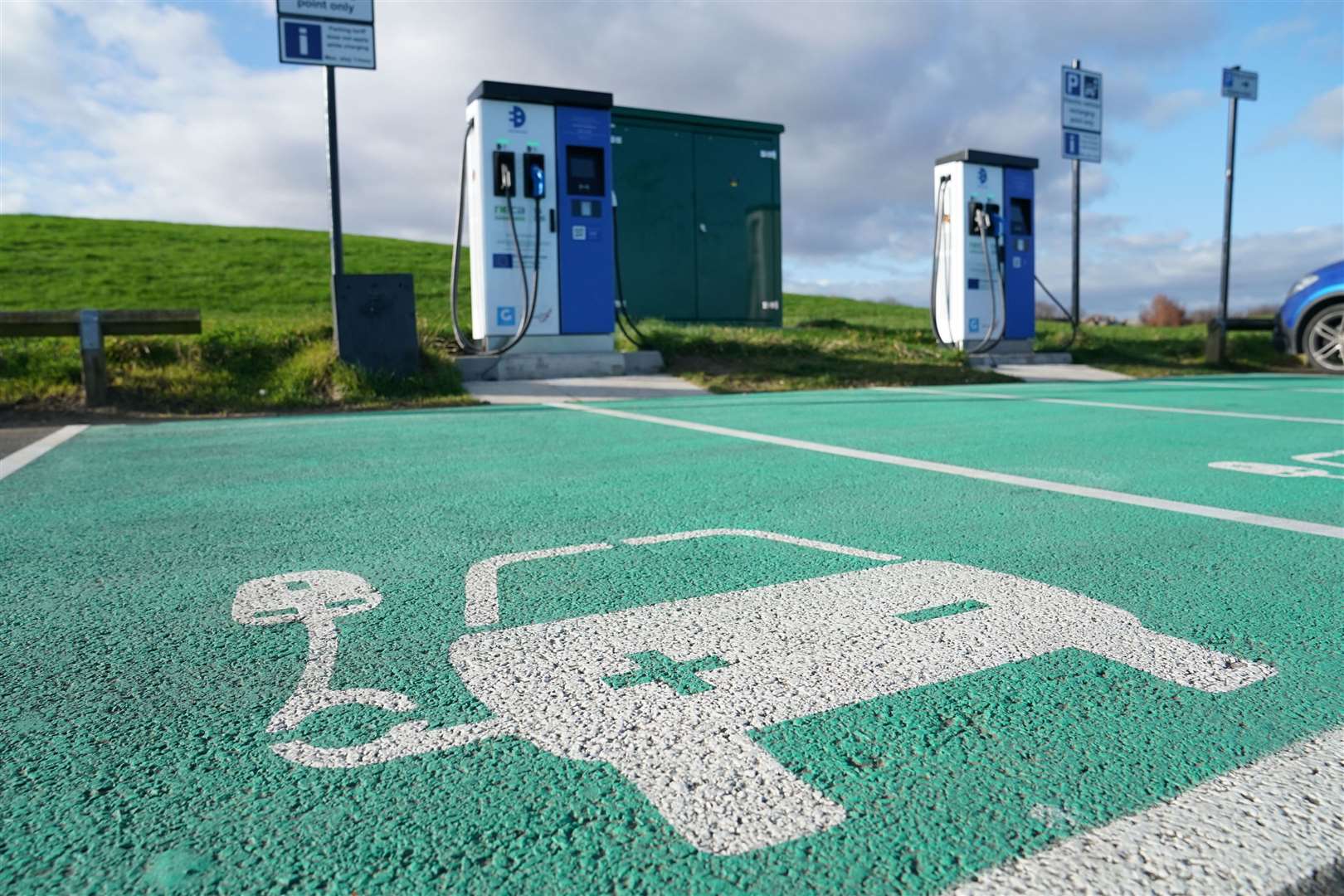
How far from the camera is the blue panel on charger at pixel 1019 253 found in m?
14.6

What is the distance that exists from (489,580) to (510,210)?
28.9 ft

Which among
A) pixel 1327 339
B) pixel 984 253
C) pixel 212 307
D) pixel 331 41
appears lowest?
pixel 1327 339

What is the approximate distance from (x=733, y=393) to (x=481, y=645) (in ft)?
25.5

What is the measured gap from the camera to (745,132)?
16125mm

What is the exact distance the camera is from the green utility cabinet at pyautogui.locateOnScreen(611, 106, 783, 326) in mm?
15312

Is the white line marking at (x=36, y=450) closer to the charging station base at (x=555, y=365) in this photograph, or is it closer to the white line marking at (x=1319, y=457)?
the charging station base at (x=555, y=365)

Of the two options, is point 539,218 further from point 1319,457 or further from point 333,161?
point 1319,457

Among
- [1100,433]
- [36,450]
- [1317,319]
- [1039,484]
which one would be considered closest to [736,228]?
[1317,319]

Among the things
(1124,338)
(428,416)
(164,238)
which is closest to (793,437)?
(428,416)

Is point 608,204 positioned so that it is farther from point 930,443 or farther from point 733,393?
point 930,443

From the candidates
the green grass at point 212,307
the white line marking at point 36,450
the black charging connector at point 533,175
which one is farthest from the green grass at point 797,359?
the white line marking at point 36,450

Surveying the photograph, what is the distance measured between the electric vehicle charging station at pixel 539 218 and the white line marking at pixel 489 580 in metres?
8.10

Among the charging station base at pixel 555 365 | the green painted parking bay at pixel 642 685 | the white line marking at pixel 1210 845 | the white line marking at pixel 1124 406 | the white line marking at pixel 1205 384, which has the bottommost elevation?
the white line marking at pixel 1210 845

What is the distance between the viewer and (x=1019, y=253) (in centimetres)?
1473
